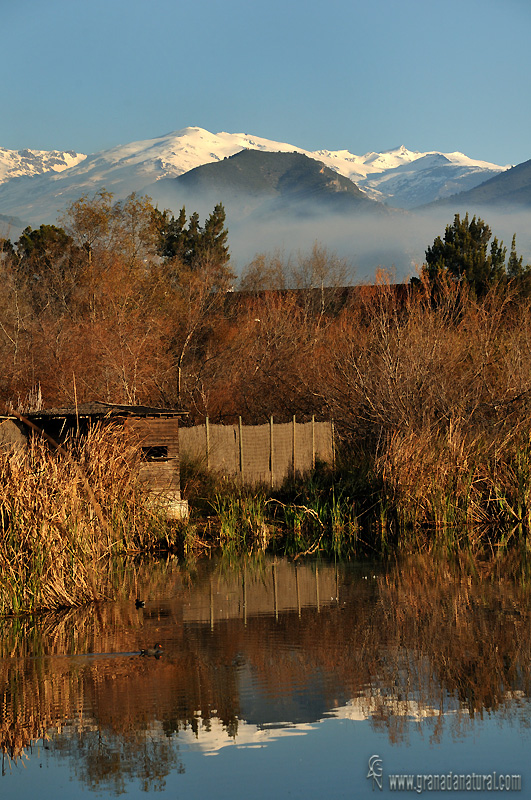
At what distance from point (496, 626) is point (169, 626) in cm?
401

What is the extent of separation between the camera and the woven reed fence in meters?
24.3

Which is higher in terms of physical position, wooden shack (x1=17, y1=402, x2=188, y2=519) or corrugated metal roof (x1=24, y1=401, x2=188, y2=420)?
corrugated metal roof (x1=24, y1=401, x2=188, y2=420)

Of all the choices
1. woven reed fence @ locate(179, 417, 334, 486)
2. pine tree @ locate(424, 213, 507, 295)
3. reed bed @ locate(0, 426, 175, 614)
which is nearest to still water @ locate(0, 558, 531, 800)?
reed bed @ locate(0, 426, 175, 614)

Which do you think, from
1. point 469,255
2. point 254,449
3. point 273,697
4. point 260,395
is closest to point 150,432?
point 254,449

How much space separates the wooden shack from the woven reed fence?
6.71ft

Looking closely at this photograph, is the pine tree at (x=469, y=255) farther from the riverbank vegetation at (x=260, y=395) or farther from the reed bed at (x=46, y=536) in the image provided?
the reed bed at (x=46, y=536)

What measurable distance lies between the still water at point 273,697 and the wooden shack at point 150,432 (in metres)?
6.47

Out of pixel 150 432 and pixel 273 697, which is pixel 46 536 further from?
pixel 150 432

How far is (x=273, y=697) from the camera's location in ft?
29.3

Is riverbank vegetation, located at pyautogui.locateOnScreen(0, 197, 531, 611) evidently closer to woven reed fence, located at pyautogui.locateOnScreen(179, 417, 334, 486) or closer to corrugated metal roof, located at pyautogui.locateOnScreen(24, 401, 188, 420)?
woven reed fence, located at pyautogui.locateOnScreen(179, 417, 334, 486)

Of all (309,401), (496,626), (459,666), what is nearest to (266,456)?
(309,401)

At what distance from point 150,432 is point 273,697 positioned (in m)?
12.9

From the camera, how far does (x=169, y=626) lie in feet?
40.7

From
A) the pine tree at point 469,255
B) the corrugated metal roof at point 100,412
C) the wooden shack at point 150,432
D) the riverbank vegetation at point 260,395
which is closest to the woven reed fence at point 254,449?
the riverbank vegetation at point 260,395
